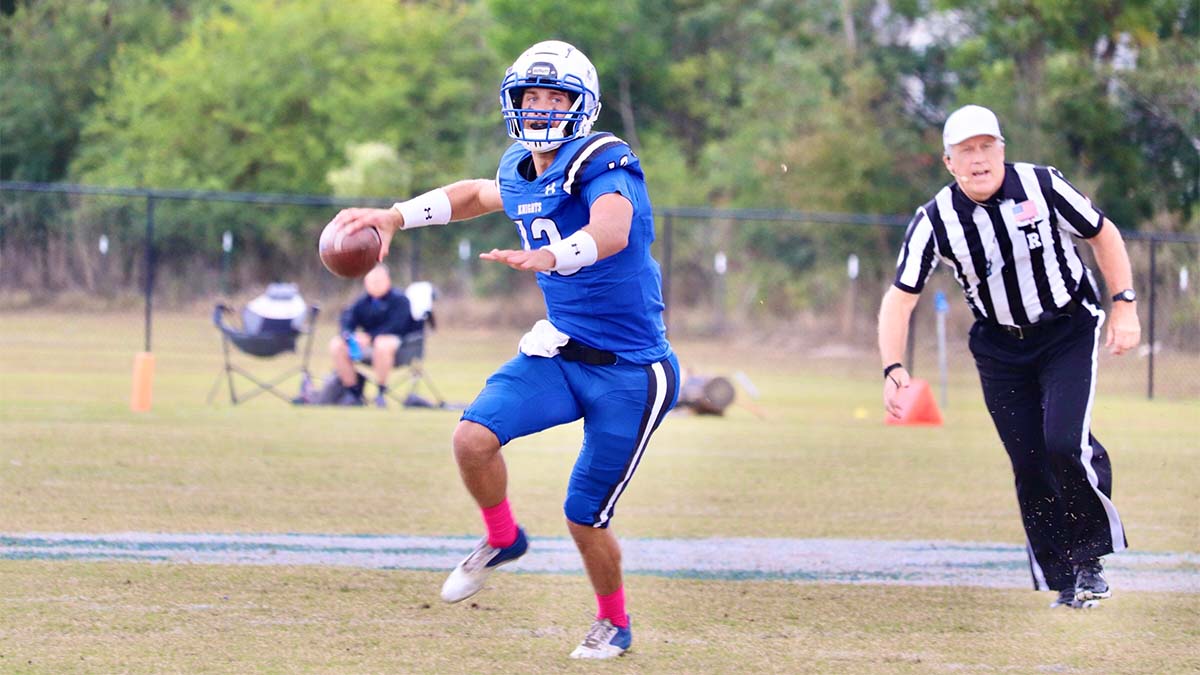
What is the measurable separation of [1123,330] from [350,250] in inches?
116

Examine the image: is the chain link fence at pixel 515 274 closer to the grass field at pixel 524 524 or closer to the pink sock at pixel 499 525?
the grass field at pixel 524 524

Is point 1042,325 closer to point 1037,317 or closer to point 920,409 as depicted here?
point 1037,317

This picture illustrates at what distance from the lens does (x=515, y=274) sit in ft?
105

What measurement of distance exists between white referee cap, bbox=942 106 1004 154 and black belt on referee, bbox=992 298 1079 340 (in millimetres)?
734

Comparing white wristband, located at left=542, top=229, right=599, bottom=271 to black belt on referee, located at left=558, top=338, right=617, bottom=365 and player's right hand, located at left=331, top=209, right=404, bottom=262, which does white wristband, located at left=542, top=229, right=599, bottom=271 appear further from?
player's right hand, located at left=331, top=209, right=404, bottom=262

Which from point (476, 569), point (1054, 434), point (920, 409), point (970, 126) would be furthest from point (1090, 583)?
point (920, 409)

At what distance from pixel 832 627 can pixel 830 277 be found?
78.0 ft

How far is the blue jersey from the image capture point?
17.2ft

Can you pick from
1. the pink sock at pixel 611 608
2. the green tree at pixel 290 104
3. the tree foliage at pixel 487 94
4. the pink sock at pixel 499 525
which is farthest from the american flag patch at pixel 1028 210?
the green tree at pixel 290 104

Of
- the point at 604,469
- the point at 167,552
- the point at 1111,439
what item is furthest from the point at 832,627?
the point at 1111,439

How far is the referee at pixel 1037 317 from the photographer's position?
6.18 m

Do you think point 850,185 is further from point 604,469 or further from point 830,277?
point 604,469

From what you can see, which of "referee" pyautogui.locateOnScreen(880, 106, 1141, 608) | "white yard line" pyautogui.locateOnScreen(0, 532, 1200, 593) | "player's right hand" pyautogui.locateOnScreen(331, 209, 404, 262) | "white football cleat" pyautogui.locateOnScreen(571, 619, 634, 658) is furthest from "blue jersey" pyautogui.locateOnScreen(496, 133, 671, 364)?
"white yard line" pyautogui.locateOnScreen(0, 532, 1200, 593)

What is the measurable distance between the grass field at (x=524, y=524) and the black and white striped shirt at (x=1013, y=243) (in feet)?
4.09
